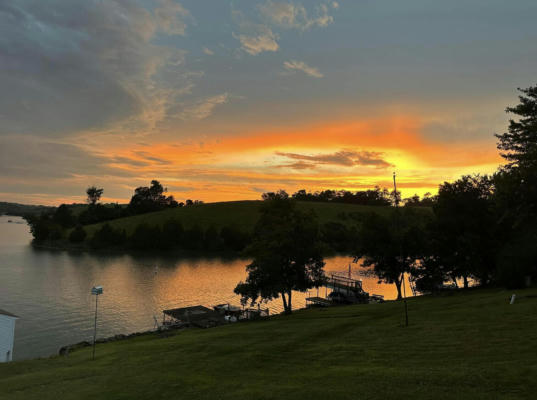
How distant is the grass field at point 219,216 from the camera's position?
16400 cm

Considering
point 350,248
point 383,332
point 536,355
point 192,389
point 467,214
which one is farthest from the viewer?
point 350,248

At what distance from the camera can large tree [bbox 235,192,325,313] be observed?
4566 centimetres

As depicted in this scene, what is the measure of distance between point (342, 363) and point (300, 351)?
4537mm

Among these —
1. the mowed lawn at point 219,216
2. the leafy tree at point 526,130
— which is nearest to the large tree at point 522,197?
the leafy tree at point 526,130

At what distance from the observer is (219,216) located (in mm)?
174000

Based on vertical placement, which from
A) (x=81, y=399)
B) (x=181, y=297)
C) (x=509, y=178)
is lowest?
(x=181, y=297)

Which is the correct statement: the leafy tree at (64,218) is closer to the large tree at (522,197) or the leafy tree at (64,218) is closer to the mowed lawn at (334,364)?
the mowed lawn at (334,364)

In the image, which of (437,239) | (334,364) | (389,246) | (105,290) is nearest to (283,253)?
(389,246)

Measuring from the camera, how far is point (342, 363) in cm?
1786

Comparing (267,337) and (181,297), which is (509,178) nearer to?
(267,337)

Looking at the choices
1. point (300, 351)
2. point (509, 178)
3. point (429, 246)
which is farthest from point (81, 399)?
point (429, 246)

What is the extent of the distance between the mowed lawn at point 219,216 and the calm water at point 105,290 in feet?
149

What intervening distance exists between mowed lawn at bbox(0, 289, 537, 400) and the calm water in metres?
19.8

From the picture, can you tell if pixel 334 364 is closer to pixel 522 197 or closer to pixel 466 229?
pixel 522 197
